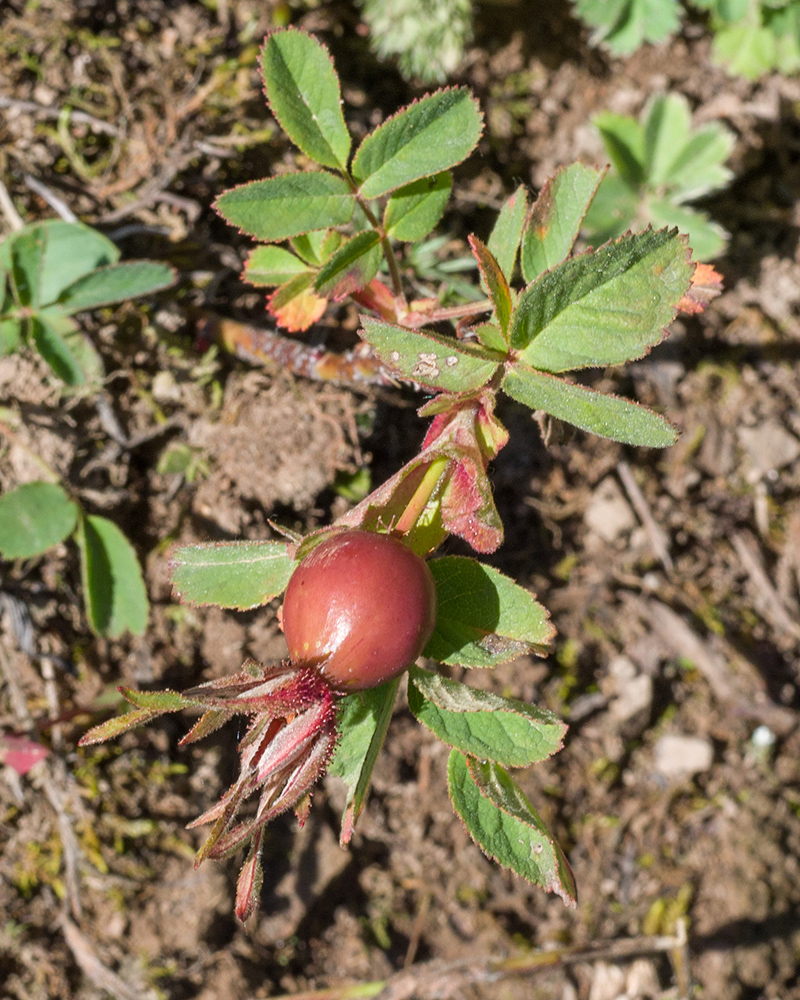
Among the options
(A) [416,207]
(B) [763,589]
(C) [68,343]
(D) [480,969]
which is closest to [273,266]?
(A) [416,207]

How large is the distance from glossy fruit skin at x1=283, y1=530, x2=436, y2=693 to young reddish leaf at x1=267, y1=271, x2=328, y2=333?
71cm

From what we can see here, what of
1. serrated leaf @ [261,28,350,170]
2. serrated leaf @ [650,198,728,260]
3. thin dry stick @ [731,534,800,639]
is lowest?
thin dry stick @ [731,534,800,639]

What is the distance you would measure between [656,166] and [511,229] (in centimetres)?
130

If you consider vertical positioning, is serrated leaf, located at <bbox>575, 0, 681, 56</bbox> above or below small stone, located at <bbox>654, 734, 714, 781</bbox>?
above

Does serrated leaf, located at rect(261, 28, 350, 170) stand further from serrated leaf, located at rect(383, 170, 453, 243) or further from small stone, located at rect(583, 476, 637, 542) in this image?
small stone, located at rect(583, 476, 637, 542)

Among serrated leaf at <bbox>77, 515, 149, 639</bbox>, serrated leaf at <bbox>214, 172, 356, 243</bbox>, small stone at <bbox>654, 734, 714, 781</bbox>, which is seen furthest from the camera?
small stone at <bbox>654, 734, 714, 781</bbox>

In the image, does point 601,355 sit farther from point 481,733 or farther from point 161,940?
point 161,940

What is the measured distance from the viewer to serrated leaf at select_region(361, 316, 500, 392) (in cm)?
126

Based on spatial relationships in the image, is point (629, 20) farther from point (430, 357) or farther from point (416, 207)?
point (430, 357)

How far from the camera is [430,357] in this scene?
129 centimetres

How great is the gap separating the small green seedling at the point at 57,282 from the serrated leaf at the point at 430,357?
911 millimetres

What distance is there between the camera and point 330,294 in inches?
59.4

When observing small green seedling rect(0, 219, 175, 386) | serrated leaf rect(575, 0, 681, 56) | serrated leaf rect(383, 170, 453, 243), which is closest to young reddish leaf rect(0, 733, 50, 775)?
small green seedling rect(0, 219, 175, 386)

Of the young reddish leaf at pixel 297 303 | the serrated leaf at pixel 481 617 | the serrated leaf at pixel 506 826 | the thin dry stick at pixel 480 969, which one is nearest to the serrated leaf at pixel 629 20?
the young reddish leaf at pixel 297 303
